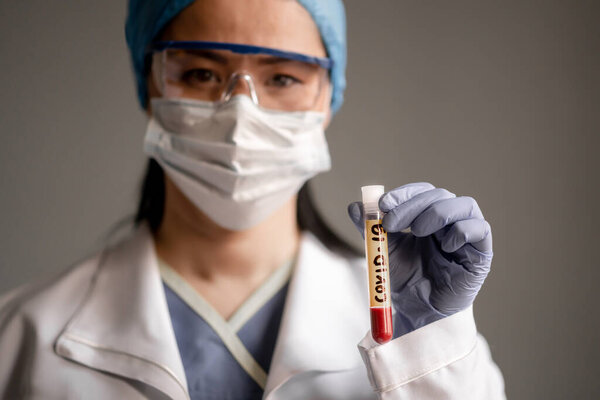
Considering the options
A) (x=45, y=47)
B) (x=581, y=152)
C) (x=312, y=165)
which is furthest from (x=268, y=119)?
(x=581, y=152)

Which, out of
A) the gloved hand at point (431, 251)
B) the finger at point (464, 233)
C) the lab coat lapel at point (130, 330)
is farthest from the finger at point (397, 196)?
the lab coat lapel at point (130, 330)

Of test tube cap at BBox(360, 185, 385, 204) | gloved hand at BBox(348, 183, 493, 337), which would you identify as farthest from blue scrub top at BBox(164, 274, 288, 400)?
test tube cap at BBox(360, 185, 385, 204)

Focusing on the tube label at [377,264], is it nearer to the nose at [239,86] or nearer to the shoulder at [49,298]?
the nose at [239,86]

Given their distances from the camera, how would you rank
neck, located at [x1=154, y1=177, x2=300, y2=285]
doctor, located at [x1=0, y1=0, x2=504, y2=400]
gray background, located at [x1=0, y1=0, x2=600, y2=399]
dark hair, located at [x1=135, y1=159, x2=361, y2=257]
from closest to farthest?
doctor, located at [x1=0, y1=0, x2=504, y2=400], neck, located at [x1=154, y1=177, x2=300, y2=285], dark hair, located at [x1=135, y1=159, x2=361, y2=257], gray background, located at [x1=0, y1=0, x2=600, y2=399]

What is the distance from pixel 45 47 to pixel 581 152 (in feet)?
6.46

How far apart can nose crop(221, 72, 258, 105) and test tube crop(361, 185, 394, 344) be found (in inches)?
18.9

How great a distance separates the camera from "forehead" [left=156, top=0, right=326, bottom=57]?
146 cm

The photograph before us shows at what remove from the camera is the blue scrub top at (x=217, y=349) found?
1.46m

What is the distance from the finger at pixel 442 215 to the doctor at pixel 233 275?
9 centimetres

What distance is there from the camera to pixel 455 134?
216 centimetres

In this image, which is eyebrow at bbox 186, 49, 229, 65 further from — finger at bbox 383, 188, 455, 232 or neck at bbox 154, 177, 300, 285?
finger at bbox 383, 188, 455, 232

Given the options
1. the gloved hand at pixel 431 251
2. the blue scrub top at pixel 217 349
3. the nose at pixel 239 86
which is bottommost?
the blue scrub top at pixel 217 349

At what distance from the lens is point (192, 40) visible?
149 cm

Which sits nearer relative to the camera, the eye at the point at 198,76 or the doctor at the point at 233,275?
the doctor at the point at 233,275
